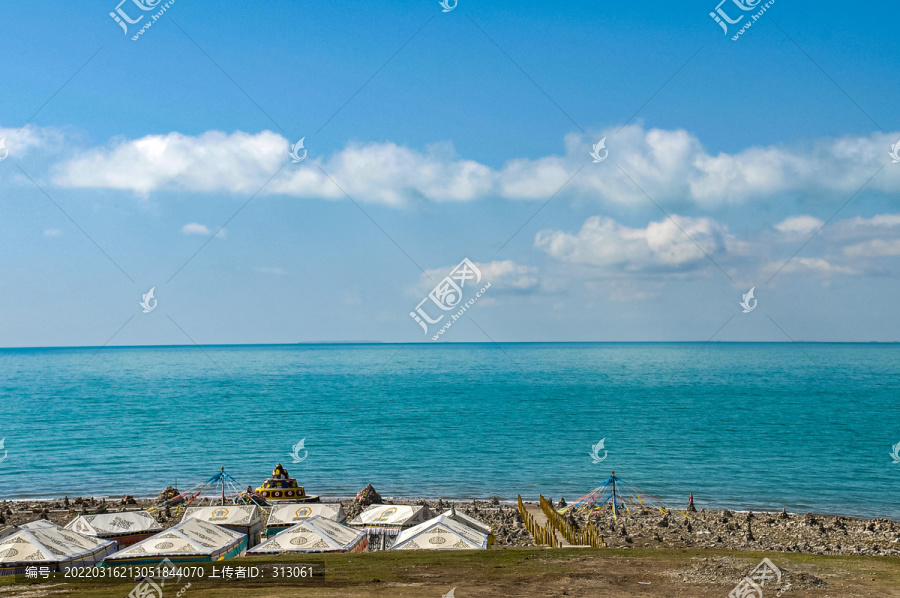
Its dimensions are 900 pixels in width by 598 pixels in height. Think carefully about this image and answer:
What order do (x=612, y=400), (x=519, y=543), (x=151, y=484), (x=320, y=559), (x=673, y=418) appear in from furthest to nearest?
(x=612, y=400), (x=673, y=418), (x=151, y=484), (x=519, y=543), (x=320, y=559)

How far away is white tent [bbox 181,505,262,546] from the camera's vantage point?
34.3 metres

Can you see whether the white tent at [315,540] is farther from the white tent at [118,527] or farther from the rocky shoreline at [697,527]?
the white tent at [118,527]

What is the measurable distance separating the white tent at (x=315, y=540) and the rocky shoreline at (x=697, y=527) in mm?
8863

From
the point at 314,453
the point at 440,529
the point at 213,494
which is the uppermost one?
the point at 314,453

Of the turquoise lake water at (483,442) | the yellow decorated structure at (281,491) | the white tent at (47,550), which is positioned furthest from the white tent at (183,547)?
the turquoise lake water at (483,442)

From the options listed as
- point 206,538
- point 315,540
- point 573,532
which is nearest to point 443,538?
point 315,540

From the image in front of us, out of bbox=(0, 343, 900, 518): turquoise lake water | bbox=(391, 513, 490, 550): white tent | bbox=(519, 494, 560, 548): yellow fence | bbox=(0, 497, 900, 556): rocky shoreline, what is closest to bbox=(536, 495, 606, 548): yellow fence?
bbox=(519, 494, 560, 548): yellow fence

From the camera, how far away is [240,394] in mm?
157500

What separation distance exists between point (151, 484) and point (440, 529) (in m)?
40.4

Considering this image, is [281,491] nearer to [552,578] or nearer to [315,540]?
[315,540]

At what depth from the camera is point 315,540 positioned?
28.6m

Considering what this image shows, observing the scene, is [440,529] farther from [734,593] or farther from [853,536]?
[853,536]

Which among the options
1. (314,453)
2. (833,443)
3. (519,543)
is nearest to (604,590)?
(519,543)

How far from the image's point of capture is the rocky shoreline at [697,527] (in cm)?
3478
